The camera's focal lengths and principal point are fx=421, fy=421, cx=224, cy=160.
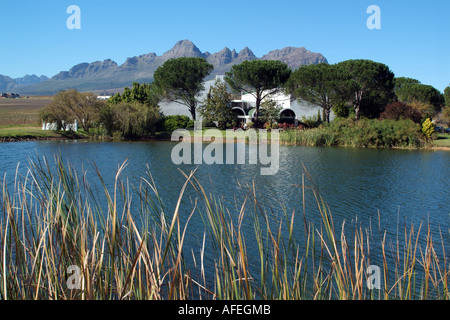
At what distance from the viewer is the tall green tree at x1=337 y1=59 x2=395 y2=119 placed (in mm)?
37406

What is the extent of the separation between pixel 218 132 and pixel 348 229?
27875 millimetres

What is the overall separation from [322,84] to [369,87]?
4.45m

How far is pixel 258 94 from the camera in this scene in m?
40.2

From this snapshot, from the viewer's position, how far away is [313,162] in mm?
20328

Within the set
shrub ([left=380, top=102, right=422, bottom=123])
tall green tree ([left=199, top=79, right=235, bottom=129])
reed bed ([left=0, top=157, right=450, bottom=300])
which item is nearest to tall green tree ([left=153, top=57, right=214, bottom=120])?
tall green tree ([left=199, top=79, right=235, bottom=129])

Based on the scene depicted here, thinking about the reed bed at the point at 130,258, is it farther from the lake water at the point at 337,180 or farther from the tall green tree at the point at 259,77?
the tall green tree at the point at 259,77

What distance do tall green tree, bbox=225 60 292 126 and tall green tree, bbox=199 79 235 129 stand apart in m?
1.41

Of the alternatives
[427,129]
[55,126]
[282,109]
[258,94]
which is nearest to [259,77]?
[258,94]

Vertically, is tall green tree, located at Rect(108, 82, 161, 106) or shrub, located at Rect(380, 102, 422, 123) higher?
tall green tree, located at Rect(108, 82, 161, 106)

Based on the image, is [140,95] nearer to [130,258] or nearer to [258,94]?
[258,94]

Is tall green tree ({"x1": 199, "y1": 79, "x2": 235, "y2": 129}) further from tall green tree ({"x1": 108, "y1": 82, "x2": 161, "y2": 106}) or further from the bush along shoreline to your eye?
the bush along shoreline

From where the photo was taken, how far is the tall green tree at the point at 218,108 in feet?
128

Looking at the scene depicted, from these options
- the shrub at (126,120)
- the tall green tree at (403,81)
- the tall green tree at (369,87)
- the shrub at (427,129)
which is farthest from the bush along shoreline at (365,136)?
the tall green tree at (403,81)
